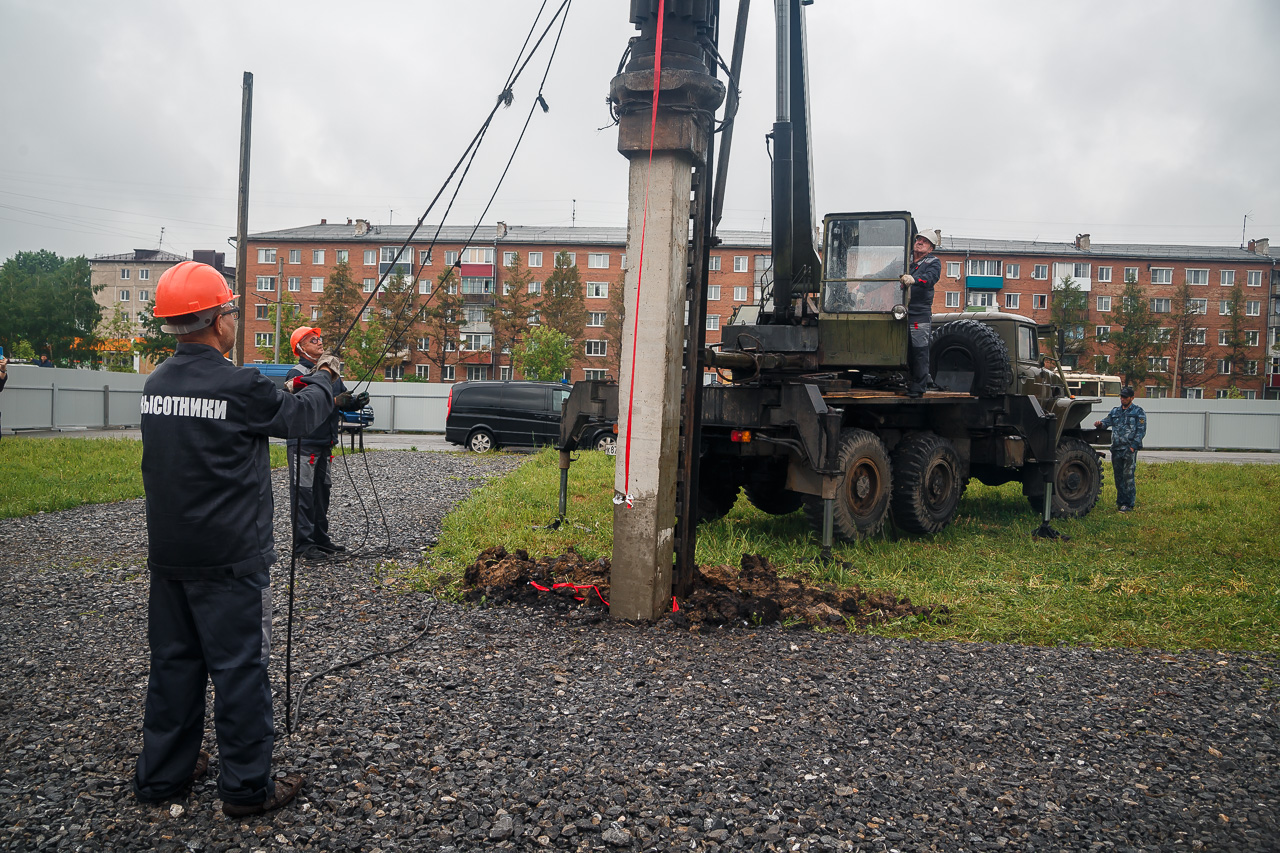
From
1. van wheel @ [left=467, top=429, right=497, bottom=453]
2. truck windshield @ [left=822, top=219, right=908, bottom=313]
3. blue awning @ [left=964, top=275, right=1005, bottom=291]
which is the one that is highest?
Result: blue awning @ [left=964, top=275, right=1005, bottom=291]

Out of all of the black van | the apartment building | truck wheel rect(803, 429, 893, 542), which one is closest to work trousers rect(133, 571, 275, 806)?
truck wheel rect(803, 429, 893, 542)

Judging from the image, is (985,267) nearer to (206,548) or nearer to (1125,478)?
(1125,478)

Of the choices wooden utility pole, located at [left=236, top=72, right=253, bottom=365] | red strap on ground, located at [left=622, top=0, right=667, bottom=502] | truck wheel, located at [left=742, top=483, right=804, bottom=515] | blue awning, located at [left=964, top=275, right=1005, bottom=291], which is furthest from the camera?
blue awning, located at [left=964, top=275, right=1005, bottom=291]

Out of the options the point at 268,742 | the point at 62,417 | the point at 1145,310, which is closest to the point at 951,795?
the point at 268,742

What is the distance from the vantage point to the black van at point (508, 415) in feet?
72.4

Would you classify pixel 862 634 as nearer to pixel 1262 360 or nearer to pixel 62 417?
pixel 62 417

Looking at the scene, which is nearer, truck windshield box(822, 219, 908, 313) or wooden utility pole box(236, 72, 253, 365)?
truck windshield box(822, 219, 908, 313)

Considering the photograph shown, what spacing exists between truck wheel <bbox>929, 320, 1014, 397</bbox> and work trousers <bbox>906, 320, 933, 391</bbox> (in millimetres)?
1571

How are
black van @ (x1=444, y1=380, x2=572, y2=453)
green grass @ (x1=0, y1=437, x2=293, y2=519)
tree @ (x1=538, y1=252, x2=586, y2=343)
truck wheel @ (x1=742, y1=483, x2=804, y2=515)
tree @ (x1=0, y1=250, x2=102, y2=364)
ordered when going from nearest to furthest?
truck wheel @ (x1=742, y1=483, x2=804, y2=515)
green grass @ (x1=0, y1=437, x2=293, y2=519)
black van @ (x1=444, y1=380, x2=572, y2=453)
tree @ (x1=0, y1=250, x2=102, y2=364)
tree @ (x1=538, y1=252, x2=586, y2=343)

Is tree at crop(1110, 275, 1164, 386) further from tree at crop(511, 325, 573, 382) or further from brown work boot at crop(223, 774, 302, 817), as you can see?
brown work boot at crop(223, 774, 302, 817)

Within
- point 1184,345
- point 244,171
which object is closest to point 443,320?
point 244,171

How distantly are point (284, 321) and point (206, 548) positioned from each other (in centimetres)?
6017

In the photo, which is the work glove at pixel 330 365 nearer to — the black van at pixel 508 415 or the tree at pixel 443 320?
the black van at pixel 508 415

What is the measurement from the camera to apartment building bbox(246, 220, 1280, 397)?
70375 millimetres
